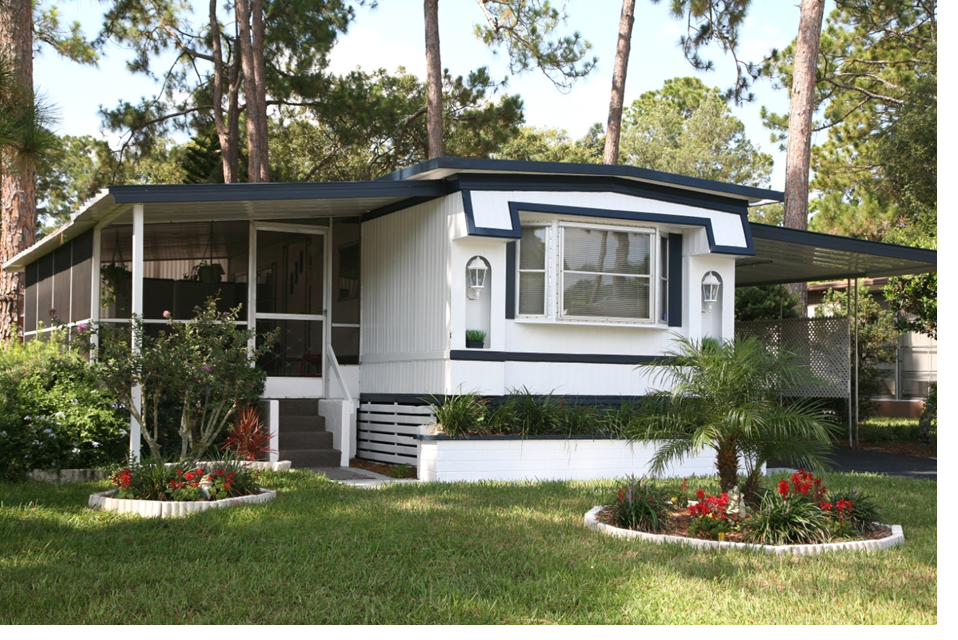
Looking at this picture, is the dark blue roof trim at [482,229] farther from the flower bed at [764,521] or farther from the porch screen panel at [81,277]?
the porch screen panel at [81,277]

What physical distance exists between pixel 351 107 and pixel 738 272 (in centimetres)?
917

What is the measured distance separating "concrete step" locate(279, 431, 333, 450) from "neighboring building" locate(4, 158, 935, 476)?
0.17 metres

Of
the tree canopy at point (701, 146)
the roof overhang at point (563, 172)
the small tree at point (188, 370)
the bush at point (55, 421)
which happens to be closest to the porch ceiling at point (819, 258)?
the roof overhang at point (563, 172)

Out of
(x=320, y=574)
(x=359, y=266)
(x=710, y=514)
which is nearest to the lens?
(x=320, y=574)

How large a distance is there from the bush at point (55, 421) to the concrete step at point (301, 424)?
232 cm

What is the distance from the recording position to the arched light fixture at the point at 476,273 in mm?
10516

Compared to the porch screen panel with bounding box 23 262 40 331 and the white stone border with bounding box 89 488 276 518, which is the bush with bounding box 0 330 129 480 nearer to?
the white stone border with bounding box 89 488 276 518

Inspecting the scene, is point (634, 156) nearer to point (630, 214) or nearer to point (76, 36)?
point (76, 36)

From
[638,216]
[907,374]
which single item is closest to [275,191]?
[638,216]

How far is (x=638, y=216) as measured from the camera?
1119 cm

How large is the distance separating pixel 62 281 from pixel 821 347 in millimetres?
11537

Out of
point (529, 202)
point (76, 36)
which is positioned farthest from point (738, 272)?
point (76, 36)

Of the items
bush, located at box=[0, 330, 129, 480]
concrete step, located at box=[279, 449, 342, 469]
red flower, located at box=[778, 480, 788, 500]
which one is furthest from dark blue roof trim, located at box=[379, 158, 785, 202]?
red flower, located at box=[778, 480, 788, 500]

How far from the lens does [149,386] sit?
30.1 feet
